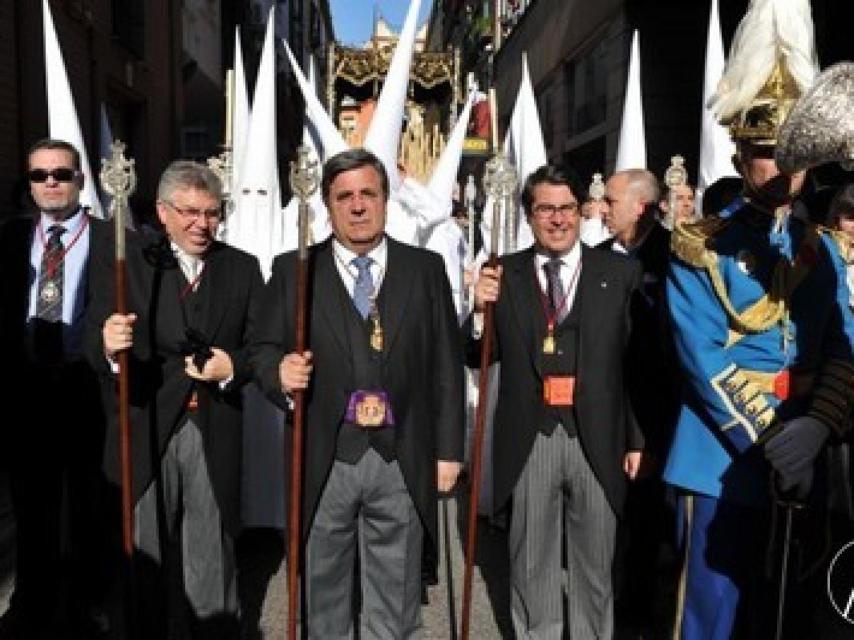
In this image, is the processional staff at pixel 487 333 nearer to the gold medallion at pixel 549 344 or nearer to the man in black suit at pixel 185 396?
the gold medallion at pixel 549 344

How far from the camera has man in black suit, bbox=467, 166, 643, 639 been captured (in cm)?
296

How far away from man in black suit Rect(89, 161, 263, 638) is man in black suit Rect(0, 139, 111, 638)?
32cm

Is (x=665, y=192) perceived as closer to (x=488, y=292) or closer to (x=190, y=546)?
(x=488, y=292)

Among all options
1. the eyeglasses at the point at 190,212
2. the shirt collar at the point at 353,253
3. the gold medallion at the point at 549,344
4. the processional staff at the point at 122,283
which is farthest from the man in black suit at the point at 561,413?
the processional staff at the point at 122,283

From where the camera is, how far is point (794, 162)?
6.19ft

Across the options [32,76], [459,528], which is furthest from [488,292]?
[32,76]

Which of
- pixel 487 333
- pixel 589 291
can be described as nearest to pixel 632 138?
pixel 589 291

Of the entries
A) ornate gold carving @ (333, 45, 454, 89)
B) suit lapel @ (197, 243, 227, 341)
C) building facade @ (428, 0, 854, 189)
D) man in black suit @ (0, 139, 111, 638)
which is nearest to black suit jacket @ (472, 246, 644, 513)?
suit lapel @ (197, 243, 227, 341)

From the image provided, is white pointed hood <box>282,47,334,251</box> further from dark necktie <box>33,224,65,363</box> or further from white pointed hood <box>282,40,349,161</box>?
dark necktie <box>33,224,65,363</box>

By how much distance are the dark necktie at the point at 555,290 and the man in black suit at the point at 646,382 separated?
0.81 ft

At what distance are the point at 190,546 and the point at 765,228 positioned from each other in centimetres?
207

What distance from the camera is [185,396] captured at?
2945mm

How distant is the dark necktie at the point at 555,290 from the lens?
3025 millimetres
